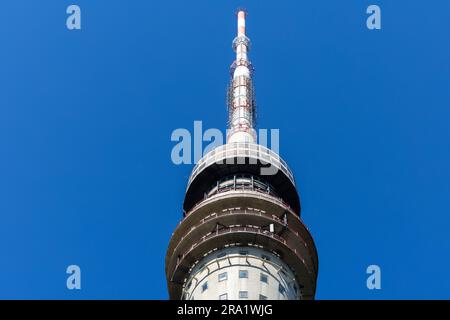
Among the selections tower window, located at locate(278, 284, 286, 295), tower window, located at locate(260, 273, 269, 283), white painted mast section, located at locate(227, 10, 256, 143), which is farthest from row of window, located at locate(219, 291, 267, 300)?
white painted mast section, located at locate(227, 10, 256, 143)

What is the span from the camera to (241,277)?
2402 inches

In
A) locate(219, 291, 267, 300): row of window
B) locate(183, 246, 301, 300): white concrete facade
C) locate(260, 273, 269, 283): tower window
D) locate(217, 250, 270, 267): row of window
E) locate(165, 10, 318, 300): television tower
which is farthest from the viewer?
locate(217, 250, 270, 267): row of window

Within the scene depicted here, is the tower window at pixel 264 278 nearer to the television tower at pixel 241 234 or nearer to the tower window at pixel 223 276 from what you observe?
the television tower at pixel 241 234

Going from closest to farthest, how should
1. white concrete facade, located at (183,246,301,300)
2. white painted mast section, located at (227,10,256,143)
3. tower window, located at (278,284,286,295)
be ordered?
white concrete facade, located at (183,246,301,300) → tower window, located at (278,284,286,295) → white painted mast section, located at (227,10,256,143)

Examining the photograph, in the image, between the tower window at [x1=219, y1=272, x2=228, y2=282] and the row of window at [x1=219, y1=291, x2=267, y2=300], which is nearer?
the row of window at [x1=219, y1=291, x2=267, y2=300]

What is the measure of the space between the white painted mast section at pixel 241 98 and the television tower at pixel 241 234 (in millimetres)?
483

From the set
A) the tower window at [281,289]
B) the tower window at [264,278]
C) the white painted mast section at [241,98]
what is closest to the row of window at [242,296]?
the tower window at [264,278]

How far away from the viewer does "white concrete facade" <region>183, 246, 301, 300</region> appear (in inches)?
2363

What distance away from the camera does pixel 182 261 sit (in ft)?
213

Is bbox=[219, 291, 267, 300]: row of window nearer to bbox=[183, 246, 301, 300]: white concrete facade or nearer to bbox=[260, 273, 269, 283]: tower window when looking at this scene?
bbox=[183, 246, 301, 300]: white concrete facade

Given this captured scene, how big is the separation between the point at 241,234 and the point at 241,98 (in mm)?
20704

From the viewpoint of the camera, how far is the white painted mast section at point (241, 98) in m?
76.6
